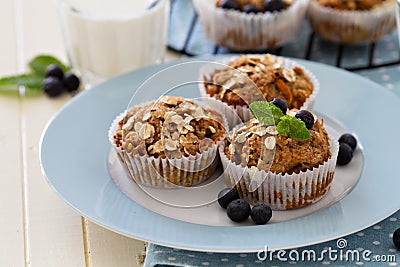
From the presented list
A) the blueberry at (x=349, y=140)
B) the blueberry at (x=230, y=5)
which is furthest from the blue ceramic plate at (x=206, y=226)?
the blueberry at (x=230, y=5)

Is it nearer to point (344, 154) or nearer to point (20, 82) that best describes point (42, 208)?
point (20, 82)

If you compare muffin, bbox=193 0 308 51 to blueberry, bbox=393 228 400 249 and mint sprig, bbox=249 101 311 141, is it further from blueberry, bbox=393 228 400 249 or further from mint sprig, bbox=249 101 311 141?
blueberry, bbox=393 228 400 249

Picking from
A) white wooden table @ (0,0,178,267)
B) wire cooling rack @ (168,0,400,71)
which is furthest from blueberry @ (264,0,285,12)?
white wooden table @ (0,0,178,267)

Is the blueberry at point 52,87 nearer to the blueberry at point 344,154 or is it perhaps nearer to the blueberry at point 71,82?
the blueberry at point 71,82

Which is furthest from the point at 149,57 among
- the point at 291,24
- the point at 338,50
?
the point at 338,50

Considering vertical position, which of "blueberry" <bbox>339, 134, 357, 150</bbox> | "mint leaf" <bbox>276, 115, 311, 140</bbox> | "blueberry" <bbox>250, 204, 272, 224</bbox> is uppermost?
"mint leaf" <bbox>276, 115, 311, 140</bbox>

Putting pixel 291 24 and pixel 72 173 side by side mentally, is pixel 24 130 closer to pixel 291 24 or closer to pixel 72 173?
pixel 72 173

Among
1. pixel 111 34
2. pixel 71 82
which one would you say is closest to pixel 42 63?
pixel 71 82
